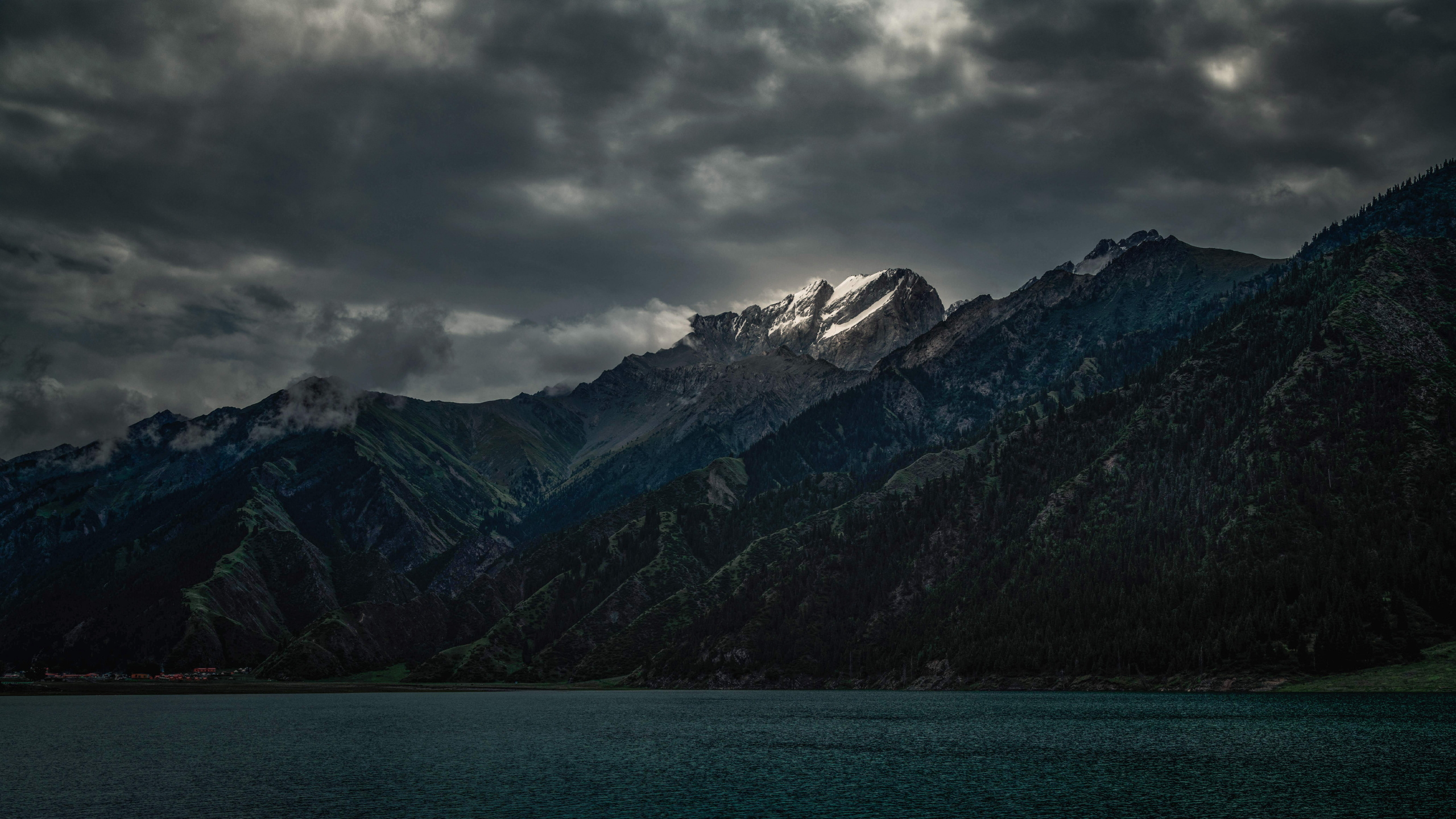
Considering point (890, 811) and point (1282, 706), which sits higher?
point (890, 811)

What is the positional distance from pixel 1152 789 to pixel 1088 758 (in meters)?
26.9

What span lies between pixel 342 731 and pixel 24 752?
179 ft

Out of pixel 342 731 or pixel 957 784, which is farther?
pixel 342 731

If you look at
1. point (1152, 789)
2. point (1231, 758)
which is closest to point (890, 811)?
point (1152, 789)

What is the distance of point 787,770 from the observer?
121m

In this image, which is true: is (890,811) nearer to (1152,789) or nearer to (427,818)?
(1152,789)

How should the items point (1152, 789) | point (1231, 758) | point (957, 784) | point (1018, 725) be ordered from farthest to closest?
point (1018, 725) → point (1231, 758) → point (957, 784) → point (1152, 789)

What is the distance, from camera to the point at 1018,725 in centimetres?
17450

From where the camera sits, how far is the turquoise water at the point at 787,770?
93250mm

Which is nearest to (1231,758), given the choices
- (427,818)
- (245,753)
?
(427,818)

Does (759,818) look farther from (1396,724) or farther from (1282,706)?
(1282,706)

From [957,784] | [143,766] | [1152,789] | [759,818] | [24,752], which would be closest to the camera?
[759,818]

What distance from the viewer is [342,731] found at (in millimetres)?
188000

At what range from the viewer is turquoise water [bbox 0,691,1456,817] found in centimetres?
9325
